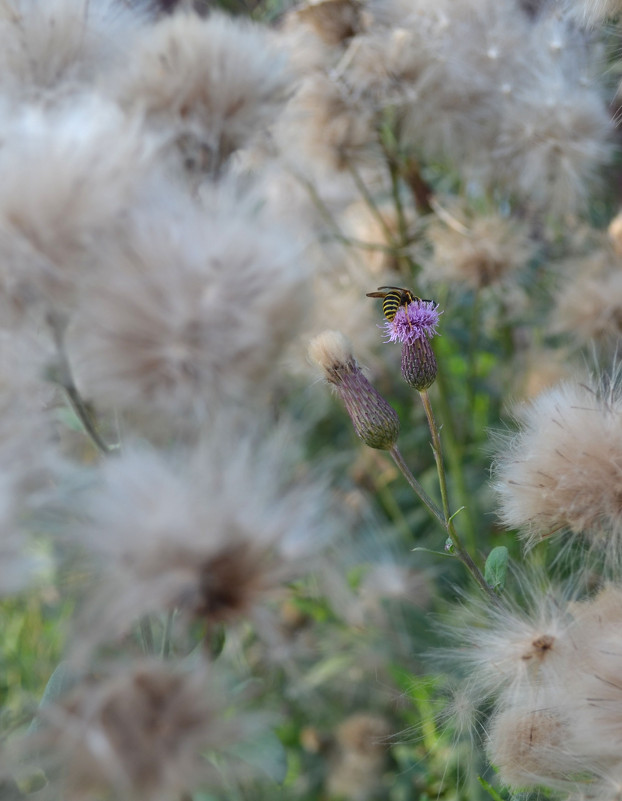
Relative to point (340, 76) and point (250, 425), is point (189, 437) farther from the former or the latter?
point (340, 76)

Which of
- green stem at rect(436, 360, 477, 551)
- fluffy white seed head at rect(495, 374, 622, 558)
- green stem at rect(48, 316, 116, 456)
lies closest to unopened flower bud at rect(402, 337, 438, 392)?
fluffy white seed head at rect(495, 374, 622, 558)

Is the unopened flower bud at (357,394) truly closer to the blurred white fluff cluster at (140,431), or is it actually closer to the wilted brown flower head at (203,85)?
the blurred white fluff cluster at (140,431)

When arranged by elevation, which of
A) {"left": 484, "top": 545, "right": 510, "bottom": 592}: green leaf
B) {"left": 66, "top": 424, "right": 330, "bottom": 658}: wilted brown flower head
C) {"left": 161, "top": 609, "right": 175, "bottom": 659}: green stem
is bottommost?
{"left": 484, "top": 545, "right": 510, "bottom": 592}: green leaf

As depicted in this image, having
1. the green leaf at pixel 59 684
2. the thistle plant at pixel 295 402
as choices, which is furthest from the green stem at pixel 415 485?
the green leaf at pixel 59 684

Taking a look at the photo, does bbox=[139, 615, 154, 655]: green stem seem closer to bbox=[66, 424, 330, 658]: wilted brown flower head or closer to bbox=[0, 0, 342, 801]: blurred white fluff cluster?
bbox=[0, 0, 342, 801]: blurred white fluff cluster

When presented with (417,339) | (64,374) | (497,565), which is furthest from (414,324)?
(64,374)

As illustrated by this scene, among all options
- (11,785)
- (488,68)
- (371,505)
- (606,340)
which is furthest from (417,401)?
(11,785)
